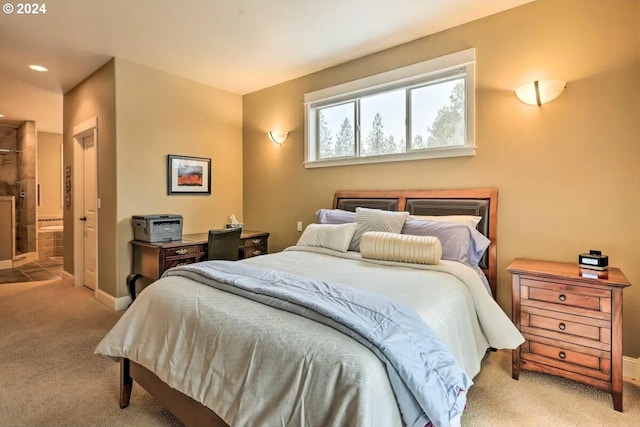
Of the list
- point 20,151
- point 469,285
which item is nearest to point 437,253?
point 469,285

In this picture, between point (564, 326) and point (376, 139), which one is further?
point (376, 139)

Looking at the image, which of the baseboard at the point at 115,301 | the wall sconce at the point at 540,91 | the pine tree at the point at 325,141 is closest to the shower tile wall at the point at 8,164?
the baseboard at the point at 115,301

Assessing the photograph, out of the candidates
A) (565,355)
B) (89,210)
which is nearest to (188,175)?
(89,210)

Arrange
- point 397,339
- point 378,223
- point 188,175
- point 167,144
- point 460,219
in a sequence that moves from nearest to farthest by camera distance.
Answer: point 397,339 → point 460,219 → point 378,223 → point 167,144 → point 188,175

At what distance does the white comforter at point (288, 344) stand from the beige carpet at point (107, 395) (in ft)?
1.15

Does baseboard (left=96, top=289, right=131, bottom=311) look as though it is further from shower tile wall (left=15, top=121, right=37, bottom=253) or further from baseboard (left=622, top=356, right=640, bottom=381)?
baseboard (left=622, top=356, right=640, bottom=381)

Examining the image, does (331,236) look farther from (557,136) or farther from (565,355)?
(557,136)

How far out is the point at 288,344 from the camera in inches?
49.4

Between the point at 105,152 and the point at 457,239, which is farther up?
the point at 105,152

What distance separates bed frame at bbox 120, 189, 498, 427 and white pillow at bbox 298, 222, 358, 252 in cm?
62

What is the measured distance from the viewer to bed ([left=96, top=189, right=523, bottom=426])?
3.68ft

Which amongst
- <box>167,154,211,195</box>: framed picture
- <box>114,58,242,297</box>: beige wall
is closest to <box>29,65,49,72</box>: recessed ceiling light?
<box>114,58,242,297</box>: beige wall

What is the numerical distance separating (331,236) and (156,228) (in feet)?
6.45

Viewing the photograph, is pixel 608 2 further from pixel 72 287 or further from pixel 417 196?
pixel 72 287
